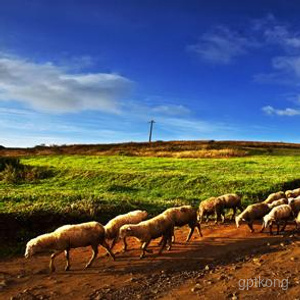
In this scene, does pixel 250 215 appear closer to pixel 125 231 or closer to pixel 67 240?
pixel 125 231

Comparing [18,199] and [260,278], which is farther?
[18,199]

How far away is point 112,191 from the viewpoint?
23.5 metres

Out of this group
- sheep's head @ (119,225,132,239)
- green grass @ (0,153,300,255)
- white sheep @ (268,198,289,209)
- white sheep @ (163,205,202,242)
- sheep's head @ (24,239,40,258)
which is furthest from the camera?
white sheep @ (268,198,289,209)

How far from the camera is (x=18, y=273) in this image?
452 inches

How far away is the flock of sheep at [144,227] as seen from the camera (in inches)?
467

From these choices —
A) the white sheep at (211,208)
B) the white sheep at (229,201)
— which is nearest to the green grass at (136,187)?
the white sheep at (211,208)

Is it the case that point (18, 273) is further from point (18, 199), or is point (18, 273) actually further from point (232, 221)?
point (232, 221)

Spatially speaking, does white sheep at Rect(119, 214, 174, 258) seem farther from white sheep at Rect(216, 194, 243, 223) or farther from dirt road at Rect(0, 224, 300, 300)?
white sheep at Rect(216, 194, 243, 223)

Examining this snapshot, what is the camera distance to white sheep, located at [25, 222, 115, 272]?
11.7 metres

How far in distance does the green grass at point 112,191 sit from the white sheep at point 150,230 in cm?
446

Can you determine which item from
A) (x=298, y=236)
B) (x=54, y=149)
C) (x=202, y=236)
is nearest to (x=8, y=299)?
(x=202, y=236)

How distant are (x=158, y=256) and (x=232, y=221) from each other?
642 cm

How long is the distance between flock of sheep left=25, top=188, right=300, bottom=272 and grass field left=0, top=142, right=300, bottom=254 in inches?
111

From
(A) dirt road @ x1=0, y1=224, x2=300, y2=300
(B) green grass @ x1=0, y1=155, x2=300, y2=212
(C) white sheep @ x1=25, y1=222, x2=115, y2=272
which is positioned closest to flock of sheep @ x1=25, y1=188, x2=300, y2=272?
(C) white sheep @ x1=25, y1=222, x2=115, y2=272
